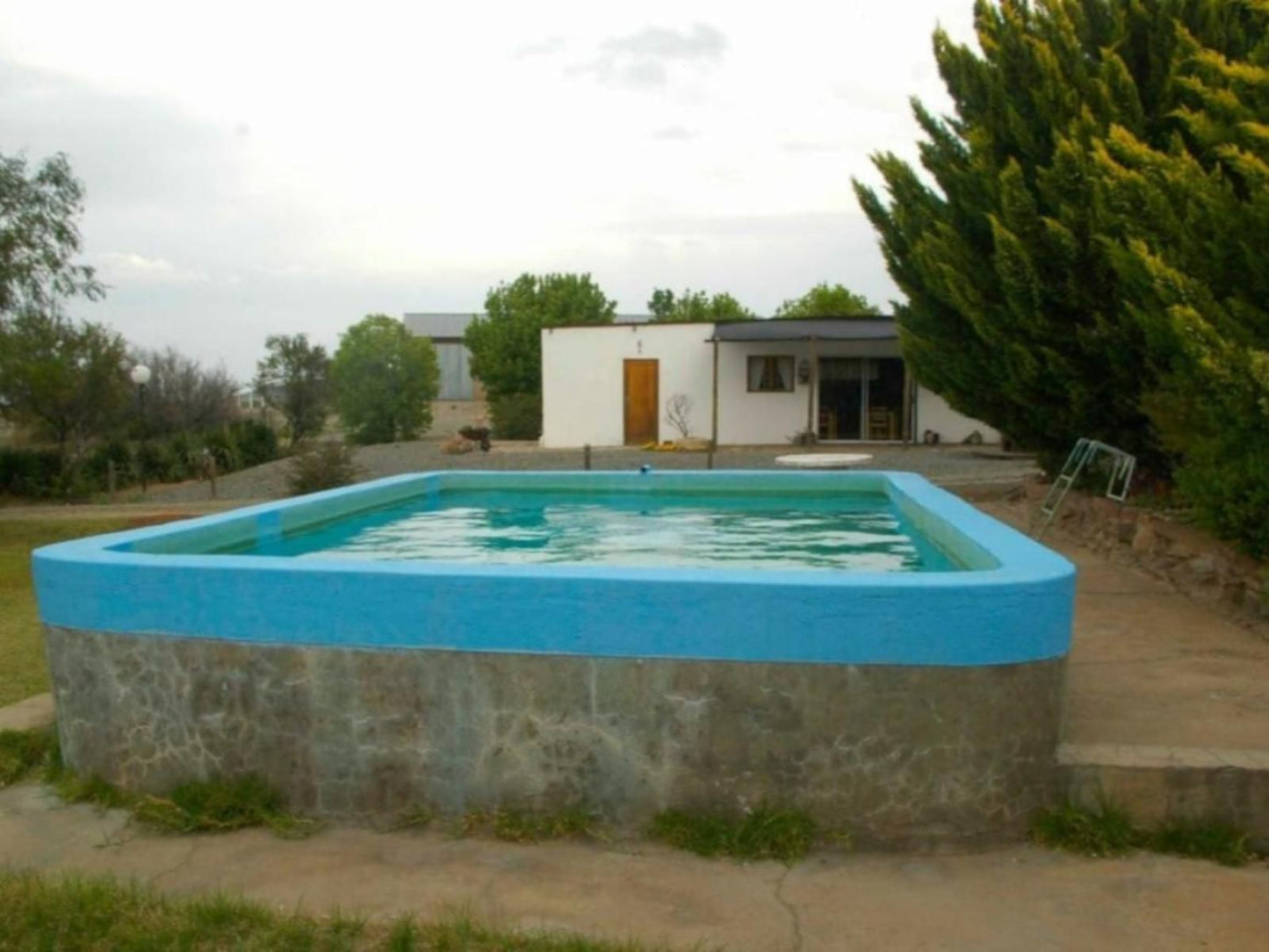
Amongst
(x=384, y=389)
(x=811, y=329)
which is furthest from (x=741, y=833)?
(x=384, y=389)

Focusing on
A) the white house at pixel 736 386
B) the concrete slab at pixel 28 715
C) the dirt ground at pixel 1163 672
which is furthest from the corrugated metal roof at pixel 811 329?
the concrete slab at pixel 28 715

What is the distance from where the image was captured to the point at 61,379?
70.1 feet

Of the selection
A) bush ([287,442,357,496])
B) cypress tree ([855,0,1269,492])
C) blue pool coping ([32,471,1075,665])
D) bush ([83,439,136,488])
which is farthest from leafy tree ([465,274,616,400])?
blue pool coping ([32,471,1075,665])

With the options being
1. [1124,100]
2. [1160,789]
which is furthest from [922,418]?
[1160,789]

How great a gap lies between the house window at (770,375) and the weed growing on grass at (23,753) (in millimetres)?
24522

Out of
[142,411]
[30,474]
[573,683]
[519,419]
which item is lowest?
[30,474]

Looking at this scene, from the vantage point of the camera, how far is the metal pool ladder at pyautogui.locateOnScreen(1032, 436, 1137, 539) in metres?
10.7

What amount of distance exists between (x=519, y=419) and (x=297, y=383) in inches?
388

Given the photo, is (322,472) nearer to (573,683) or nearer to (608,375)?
(608,375)

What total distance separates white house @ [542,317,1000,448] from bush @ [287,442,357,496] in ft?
37.6

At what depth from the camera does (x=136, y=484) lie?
2828 centimetres

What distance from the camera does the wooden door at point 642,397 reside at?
29594mm

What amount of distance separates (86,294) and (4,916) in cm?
1836

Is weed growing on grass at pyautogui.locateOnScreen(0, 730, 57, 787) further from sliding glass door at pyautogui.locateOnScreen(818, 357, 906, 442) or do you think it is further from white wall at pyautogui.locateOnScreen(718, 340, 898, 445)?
sliding glass door at pyautogui.locateOnScreen(818, 357, 906, 442)
